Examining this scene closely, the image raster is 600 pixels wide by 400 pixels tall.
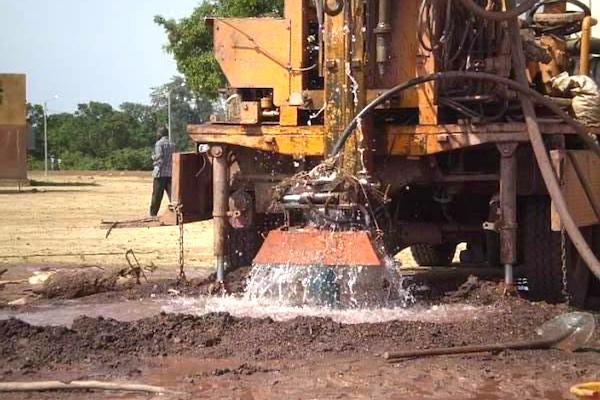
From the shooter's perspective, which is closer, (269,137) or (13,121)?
(269,137)

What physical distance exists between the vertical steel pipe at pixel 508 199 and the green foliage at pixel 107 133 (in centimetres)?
6167

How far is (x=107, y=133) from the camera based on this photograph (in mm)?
80062

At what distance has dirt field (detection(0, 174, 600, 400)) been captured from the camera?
5.54 m

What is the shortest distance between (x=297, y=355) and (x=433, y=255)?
6188mm

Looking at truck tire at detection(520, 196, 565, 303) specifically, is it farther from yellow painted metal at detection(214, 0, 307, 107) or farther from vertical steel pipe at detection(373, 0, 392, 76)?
yellow painted metal at detection(214, 0, 307, 107)

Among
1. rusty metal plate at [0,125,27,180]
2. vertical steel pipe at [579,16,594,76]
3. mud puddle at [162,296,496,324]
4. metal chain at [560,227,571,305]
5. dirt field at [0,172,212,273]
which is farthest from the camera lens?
rusty metal plate at [0,125,27,180]

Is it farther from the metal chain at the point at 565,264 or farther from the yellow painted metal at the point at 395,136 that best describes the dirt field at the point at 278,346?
the yellow painted metal at the point at 395,136

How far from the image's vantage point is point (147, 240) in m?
14.8

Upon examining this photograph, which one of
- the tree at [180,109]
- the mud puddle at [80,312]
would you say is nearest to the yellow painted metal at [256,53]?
the mud puddle at [80,312]

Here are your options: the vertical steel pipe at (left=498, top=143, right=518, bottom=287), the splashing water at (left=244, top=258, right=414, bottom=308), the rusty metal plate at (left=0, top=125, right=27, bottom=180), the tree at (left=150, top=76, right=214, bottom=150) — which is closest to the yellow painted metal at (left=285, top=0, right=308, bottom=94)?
the splashing water at (left=244, top=258, right=414, bottom=308)

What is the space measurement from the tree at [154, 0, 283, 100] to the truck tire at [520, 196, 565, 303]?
18975 millimetres

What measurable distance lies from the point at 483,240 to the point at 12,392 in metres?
5.56

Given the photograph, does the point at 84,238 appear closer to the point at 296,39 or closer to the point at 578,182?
the point at 296,39

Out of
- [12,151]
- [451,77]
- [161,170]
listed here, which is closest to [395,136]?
[451,77]
